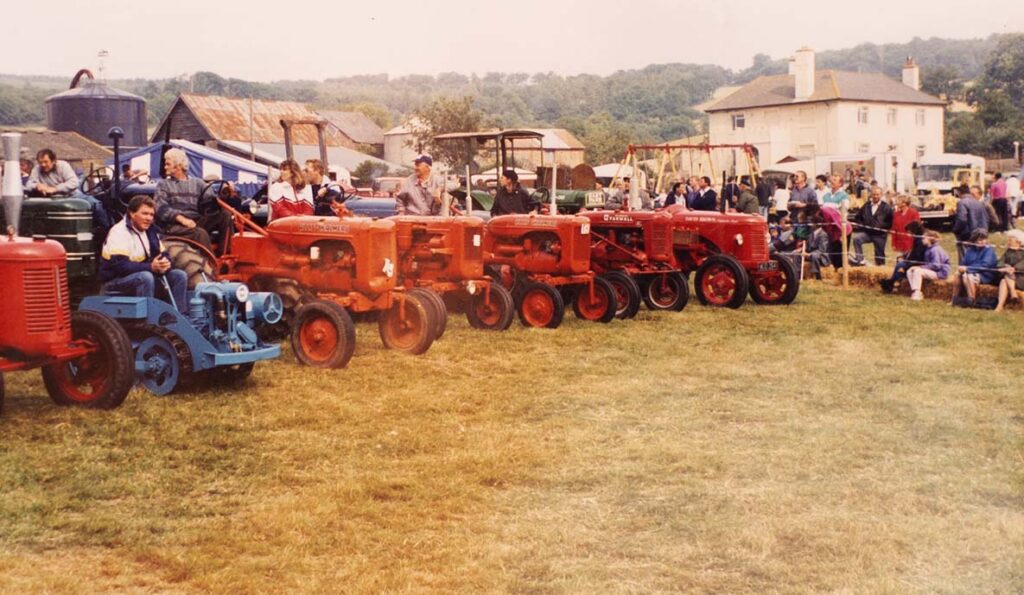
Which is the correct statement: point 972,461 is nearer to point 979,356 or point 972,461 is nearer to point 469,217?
point 979,356

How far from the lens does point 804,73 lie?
41.4 meters

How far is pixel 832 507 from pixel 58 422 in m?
3.58

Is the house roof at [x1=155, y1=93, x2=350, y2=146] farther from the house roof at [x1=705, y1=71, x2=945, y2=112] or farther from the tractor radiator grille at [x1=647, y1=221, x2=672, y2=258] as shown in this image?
the tractor radiator grille at [x1=647, y1=221, x2=672, y2=258]

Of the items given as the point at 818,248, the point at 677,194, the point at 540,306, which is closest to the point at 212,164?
the point at 677,194

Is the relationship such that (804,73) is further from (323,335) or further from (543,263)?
(323,335)

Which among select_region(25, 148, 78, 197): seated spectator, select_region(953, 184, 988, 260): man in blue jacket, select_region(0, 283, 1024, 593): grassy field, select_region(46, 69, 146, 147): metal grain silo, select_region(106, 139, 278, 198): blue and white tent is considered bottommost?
select_region(0, 283, 1024, 593): grassy field

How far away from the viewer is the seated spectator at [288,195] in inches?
311

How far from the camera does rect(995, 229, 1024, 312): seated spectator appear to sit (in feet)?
32.5

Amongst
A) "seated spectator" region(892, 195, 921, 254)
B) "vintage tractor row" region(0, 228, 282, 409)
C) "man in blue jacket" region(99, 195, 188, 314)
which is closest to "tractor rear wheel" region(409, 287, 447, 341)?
"vintage tractor row" region(0, 228, 282, 409)

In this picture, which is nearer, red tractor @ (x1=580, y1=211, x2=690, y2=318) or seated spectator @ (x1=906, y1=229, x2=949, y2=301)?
red tractor @ (x1=580, y1=211, x2=690, y2=318)

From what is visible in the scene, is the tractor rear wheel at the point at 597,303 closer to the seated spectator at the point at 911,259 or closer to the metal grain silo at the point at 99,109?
the seated spectator at the point at 911,259

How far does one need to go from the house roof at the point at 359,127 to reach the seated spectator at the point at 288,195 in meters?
41.9

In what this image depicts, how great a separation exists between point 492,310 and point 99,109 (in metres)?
18.9

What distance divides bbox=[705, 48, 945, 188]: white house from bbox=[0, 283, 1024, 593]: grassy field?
34541 mm
